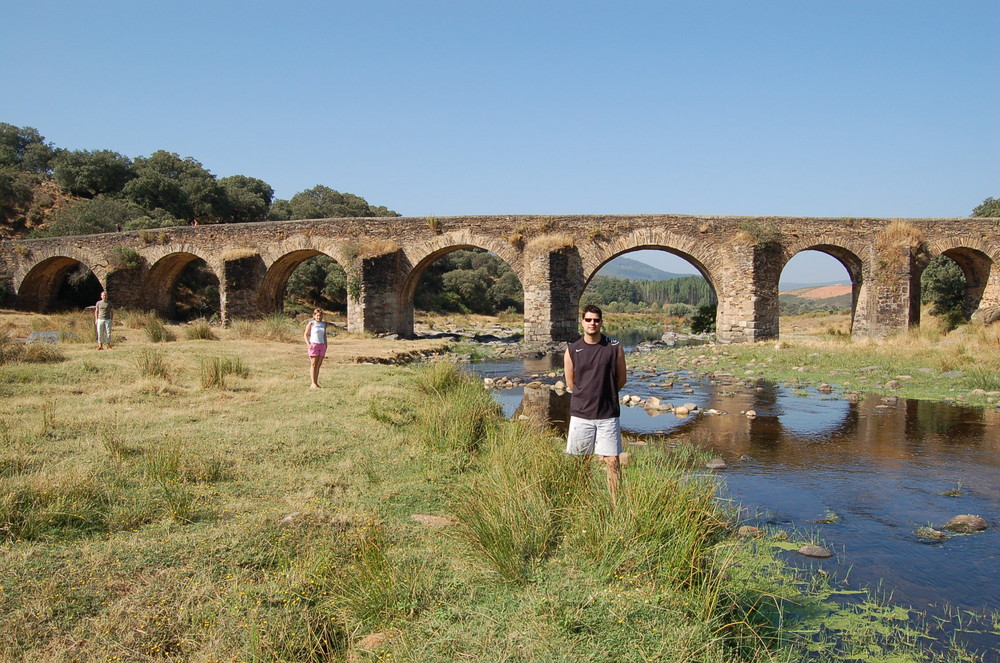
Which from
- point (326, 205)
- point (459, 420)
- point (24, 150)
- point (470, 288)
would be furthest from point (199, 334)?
point (24, 150)

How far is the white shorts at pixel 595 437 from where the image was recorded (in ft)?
14.0

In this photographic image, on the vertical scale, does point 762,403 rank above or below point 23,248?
below

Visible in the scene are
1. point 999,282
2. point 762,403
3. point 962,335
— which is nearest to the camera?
point 762,403

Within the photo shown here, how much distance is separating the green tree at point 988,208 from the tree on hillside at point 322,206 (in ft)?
125

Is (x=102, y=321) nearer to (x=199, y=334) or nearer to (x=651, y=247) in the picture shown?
(x=199, y=334)

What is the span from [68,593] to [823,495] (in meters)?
5.45

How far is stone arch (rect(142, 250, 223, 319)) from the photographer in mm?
23598

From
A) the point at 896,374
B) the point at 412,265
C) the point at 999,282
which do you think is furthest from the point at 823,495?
the point at 999,282

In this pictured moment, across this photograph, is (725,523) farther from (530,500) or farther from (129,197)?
(129,197)

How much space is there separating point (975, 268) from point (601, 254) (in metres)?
12.7

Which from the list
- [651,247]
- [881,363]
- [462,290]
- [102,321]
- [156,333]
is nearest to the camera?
[102,321]

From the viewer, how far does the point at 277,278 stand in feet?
75.4

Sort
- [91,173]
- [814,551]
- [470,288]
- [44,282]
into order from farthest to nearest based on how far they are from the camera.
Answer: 1. [470,288]
2. [91,173]
3. [44,282]
4. [814,551]

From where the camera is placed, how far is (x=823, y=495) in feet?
17.8
